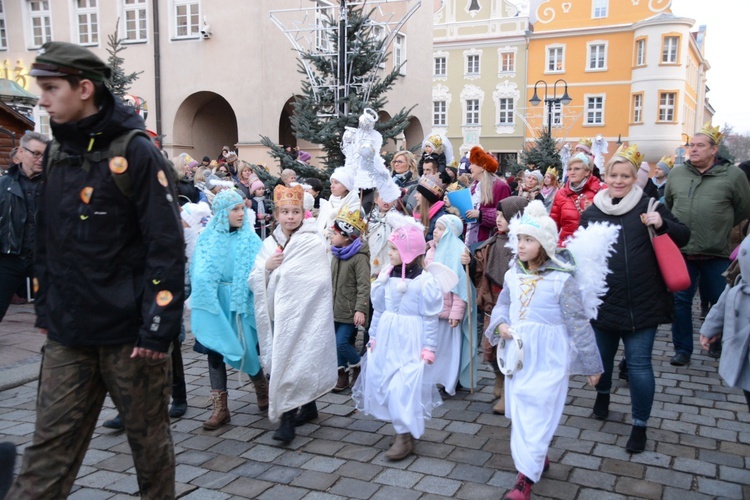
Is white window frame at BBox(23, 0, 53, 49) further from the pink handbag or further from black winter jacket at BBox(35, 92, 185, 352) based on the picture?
the pink handbag

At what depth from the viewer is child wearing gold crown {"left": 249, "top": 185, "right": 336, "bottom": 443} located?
4.87 m

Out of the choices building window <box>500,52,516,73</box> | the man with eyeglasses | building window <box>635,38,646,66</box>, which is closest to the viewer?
the man with eyeglasses

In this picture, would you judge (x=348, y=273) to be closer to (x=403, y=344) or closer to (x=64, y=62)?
(x=403, y=344)

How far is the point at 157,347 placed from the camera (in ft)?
9.42

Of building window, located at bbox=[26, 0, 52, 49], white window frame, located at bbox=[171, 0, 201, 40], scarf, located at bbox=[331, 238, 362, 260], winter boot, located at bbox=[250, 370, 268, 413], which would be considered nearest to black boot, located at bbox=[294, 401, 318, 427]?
winter boot, located at bbox=[250, 370, 268, 413]

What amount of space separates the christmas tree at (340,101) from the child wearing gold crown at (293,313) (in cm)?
429

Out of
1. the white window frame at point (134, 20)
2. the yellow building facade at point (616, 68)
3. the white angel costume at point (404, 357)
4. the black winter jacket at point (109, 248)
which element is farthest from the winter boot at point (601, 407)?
the yellow building facade at point (616, 68)

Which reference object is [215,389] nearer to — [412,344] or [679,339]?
[412,344]

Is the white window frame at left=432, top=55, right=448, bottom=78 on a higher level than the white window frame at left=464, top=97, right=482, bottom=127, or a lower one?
higher

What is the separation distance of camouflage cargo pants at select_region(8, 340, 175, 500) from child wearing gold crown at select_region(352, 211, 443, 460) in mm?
1862

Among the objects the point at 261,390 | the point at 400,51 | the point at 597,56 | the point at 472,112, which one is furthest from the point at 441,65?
the point at 261,390

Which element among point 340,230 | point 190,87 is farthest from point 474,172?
point 190,87

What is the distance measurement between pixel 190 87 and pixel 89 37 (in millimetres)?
4046

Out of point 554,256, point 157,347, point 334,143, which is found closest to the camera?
point 157,347
